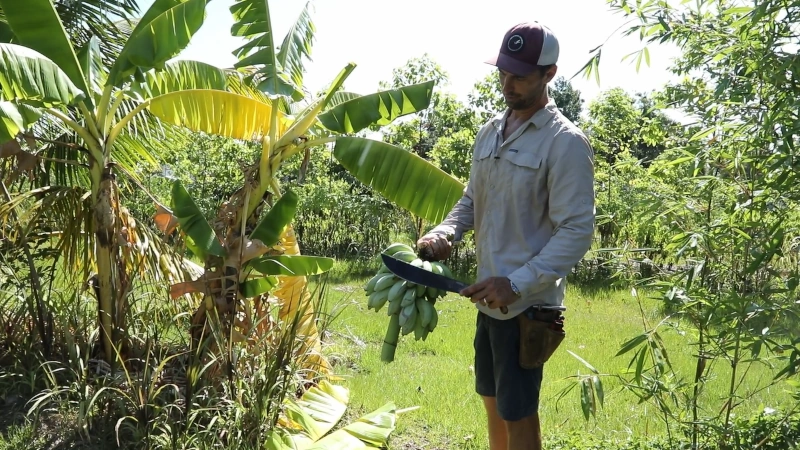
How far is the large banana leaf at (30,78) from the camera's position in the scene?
11.7 ft

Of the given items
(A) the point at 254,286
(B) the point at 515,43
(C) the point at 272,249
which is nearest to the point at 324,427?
(A) the point at 254,286

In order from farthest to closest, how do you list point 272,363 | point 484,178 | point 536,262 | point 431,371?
point 431,371 < point 272,363 < point 484,178 < point 536,262

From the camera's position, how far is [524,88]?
282 centimetres

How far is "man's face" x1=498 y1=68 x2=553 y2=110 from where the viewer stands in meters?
2.81

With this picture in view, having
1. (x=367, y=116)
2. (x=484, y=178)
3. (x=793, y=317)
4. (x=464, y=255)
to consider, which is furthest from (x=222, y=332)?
(x=464, y=255)

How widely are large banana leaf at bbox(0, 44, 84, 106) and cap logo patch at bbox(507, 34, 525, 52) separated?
2467 millimetres

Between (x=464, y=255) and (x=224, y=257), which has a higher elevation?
(x=224, y=257)

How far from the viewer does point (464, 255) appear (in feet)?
45.8

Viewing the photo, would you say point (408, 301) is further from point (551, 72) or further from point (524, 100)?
point (551, 72)

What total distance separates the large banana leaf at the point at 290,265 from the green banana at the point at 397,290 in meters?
1.50

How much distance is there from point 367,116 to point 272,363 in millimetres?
1701

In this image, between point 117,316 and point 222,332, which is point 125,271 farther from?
point 222,332

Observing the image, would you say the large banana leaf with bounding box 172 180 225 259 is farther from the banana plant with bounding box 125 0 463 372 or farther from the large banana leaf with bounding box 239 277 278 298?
the large banana leaf with bounding box 239 277 278 298

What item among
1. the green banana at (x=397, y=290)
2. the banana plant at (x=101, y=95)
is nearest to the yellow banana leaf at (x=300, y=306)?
the banana plant at (x=101, y=95)
